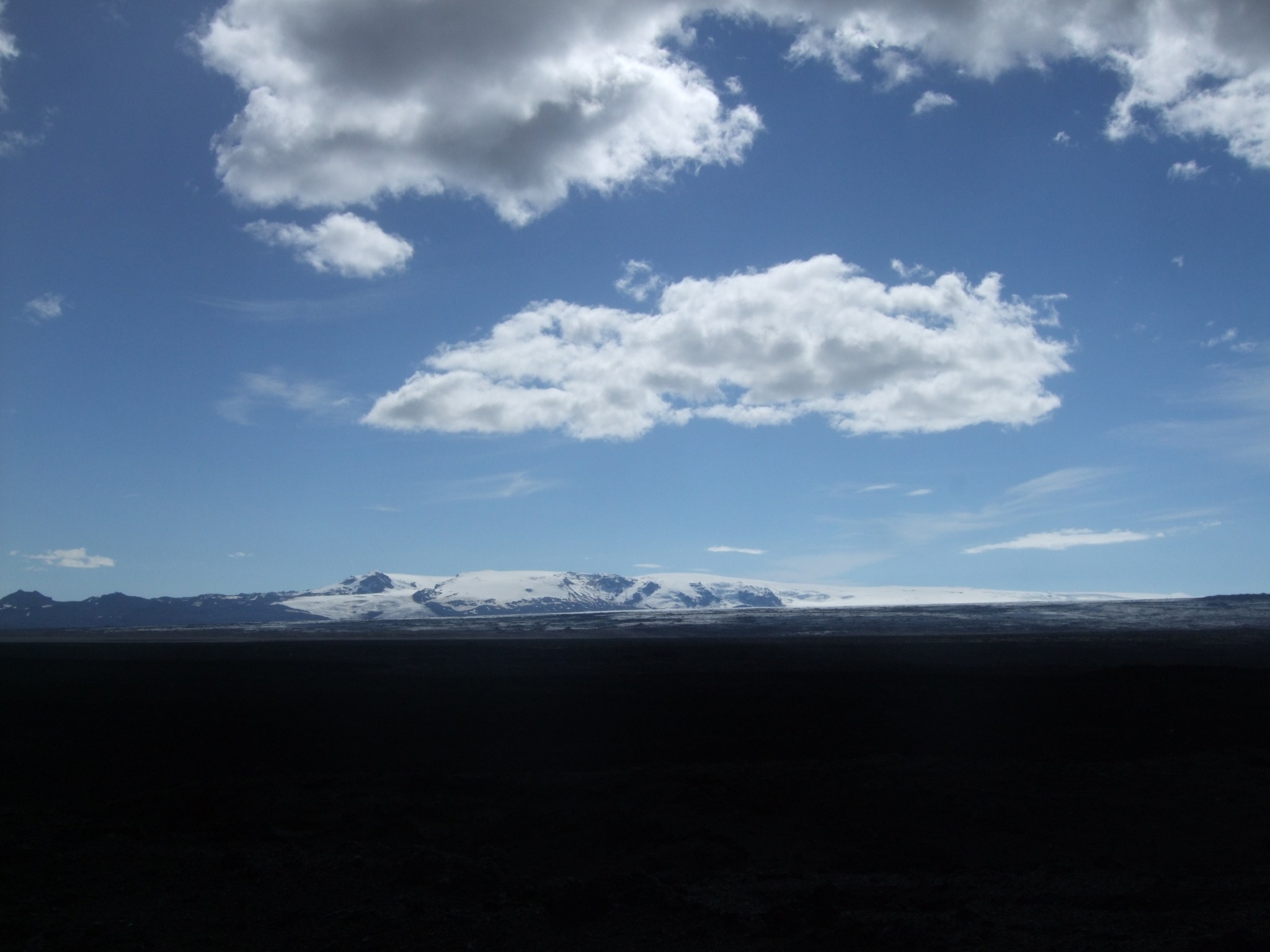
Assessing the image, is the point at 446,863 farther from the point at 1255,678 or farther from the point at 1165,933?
the point at 1255,678

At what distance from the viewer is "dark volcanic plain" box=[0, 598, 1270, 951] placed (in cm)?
970

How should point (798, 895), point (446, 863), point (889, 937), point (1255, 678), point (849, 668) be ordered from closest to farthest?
point (889, 937) → point (798, 895) → point (446, 863) → point (1255, 678) → point (849, 668)

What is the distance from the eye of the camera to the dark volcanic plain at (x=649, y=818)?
31.8 ft

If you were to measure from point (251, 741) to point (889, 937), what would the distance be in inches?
671

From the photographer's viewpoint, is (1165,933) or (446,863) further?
(446,863)

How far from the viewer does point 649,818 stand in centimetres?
1402

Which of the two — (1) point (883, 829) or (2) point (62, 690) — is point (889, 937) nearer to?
(1) point (883, 829)

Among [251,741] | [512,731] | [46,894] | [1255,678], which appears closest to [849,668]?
[1255,678]

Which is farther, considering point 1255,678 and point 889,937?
point 1255,678

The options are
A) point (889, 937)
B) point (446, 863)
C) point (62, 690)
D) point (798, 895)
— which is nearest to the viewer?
point (889, 937)

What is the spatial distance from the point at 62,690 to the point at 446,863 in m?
29.3

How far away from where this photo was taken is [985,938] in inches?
356

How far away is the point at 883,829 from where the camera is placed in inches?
518

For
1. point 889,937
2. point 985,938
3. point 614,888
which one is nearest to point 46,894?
point 614,888
